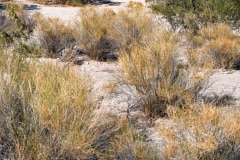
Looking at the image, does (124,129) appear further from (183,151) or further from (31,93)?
(31,93)

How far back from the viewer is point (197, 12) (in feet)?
43.1

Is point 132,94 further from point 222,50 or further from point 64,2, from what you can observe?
point 64,2

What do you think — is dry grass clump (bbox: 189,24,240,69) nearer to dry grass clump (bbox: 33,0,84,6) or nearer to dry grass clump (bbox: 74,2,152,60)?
dry grass clump (bbox: 74,2,152,60)

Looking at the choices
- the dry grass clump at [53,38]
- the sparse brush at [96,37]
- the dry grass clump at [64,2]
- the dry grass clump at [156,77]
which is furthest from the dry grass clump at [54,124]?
the dry grass clump at [64,2]

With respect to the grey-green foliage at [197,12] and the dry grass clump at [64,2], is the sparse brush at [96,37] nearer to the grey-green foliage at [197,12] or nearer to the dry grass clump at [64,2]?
Result: the grey-green foliage at [197,12]

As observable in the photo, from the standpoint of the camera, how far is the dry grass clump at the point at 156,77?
21.8ft

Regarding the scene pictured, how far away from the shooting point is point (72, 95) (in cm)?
463

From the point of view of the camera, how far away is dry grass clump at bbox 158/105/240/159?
4.41 m

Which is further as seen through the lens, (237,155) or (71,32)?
(71,32)

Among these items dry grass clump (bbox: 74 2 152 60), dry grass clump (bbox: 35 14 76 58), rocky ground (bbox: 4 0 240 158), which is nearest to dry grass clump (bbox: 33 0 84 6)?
dry grass clump (bbox: 35 14 76 58)

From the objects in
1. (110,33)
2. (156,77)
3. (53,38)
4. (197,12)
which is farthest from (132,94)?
(197,12)

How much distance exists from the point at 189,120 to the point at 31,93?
1.81 m

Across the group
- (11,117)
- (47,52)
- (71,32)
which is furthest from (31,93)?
(71,32)

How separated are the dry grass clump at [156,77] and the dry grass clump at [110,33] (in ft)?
12.4
